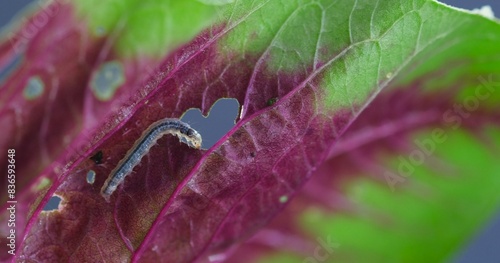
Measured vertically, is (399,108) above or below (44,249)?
above

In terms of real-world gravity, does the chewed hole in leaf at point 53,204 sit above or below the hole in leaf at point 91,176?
below

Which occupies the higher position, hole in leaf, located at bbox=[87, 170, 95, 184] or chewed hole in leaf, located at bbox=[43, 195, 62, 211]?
hole in leaf, located at bbox=[87, 170, 95, 184]

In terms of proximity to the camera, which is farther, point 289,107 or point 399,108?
point 399,108

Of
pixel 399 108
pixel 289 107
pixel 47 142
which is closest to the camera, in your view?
pixel 47 142

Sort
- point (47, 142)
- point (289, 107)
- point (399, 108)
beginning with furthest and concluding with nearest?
point (399, 108)
point (289, 107)
point (47, 142)

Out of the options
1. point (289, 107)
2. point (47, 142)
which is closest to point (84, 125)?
point (47, 142)

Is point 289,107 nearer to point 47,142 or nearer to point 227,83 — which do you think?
point 227,83

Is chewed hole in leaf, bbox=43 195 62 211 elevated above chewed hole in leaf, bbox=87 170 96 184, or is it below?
below

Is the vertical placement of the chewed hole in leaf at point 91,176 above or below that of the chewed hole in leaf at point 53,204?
above
